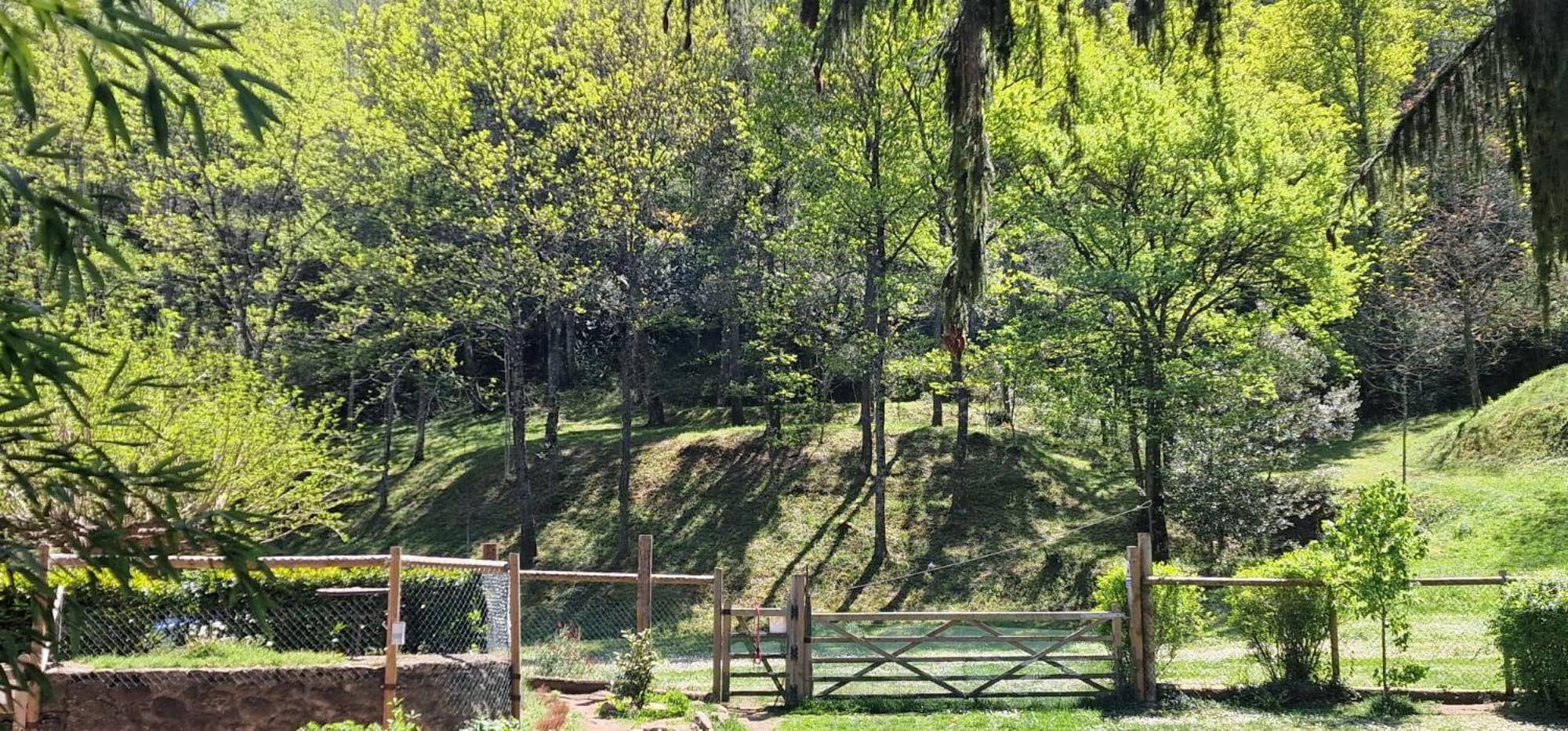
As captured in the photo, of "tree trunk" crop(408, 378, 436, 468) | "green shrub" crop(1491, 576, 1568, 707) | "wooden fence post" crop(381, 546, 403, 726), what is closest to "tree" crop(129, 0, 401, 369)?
"tree trunk" crop(408, 378, 436, 468)

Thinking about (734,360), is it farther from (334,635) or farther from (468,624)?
(334,635)

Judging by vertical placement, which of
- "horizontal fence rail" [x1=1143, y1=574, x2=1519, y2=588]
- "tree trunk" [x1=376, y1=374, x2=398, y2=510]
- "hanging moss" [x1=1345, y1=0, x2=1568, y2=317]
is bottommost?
"horizontal fence rail" [x1=1143, y1=574, x2=1519, y2=588]

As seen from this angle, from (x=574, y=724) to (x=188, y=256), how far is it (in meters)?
20.3

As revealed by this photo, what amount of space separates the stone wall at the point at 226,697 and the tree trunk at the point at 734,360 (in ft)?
67.1

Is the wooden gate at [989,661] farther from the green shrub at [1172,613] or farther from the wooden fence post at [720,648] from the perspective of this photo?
the wooden fence post at [720,648]

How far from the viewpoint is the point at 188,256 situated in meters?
24.4

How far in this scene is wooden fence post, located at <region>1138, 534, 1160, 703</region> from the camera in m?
11.6

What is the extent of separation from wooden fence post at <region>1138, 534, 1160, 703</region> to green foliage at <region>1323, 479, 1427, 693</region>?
6.46 ft

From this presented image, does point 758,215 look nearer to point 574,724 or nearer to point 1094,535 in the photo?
point 1094,535

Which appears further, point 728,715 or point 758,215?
point 758,215

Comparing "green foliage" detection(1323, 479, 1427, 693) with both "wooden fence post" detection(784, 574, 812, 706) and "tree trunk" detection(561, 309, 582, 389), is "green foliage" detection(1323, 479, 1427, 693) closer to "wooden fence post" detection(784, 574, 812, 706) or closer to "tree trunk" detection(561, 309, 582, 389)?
"wooden fence post" detection(784, 574, 812, 706)

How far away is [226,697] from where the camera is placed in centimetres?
813

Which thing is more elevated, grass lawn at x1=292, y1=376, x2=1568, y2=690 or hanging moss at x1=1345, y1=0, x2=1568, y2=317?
hanging moss at x1=1345, y1=0, x2=1568, y2=317

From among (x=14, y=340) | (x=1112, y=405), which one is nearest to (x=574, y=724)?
(x=14, y=340)
